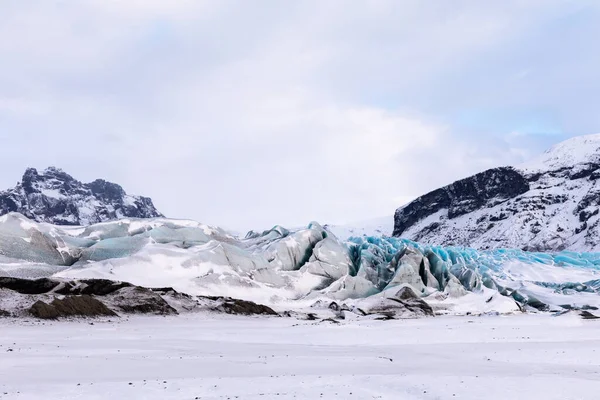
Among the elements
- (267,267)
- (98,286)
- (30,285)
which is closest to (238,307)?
(98,286)

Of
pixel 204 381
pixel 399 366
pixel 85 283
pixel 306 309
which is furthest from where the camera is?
pixel 306 309

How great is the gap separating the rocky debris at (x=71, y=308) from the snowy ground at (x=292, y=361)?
1.43m

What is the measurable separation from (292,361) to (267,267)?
3701cm

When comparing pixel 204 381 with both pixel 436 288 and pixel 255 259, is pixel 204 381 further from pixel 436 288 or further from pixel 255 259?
pixel 436 288

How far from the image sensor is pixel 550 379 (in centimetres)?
1859

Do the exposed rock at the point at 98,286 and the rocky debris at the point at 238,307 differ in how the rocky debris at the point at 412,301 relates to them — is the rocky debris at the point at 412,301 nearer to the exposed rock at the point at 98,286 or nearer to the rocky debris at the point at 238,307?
the rocky debris at the point at 238,307

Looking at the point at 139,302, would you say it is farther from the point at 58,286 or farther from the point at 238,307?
the point at 238,307

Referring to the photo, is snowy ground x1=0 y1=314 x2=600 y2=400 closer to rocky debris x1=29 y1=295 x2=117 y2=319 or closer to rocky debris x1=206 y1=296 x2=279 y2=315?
rocky debris x1=29 y1=295 x2=117 y2=319

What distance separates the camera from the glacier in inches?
2067

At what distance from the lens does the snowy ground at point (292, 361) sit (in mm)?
16812

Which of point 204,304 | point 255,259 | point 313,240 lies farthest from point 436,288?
point 204,304

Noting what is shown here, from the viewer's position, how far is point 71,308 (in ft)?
124

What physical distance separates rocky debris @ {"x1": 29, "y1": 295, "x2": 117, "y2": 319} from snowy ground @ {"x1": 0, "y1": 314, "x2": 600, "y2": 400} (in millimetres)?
1429

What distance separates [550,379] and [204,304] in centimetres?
3111
